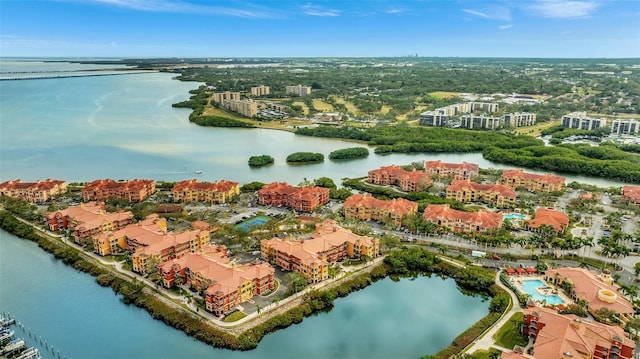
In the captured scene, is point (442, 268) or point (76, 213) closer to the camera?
point (442, 268)

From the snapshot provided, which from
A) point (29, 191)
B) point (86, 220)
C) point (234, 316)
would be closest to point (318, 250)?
point (234, 316)

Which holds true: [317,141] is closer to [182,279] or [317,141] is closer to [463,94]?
[182,279]

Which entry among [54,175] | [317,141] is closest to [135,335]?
[54,175]

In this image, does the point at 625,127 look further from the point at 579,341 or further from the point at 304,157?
the point at 579,341

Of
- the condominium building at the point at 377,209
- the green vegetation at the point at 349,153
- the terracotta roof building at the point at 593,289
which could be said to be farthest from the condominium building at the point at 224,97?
the terracotta roof building at the point at 593,289

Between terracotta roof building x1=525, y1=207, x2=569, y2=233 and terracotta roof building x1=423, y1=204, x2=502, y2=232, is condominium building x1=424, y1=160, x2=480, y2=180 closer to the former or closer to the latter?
terracotta roof building x1=525, y1=207, x2=569, y2=233
